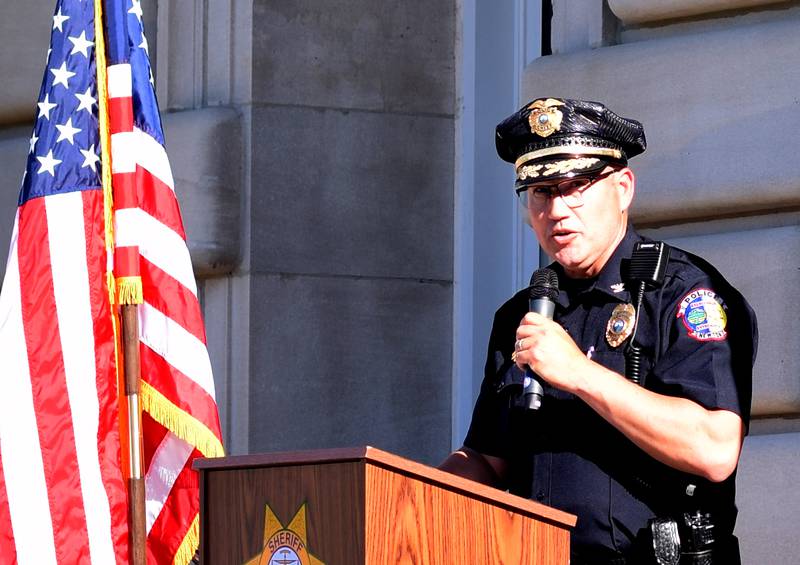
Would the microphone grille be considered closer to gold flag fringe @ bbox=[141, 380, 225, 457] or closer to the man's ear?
the man's ear

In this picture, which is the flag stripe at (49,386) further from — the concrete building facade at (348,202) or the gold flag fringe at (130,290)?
the concrete building facade at (348,202)

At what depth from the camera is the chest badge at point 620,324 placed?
141 inches

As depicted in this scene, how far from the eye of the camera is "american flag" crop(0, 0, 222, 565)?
4746 mm

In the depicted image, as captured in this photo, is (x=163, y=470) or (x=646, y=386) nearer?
(x=646, y=386)

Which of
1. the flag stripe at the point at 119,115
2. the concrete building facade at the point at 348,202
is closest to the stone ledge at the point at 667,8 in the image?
the concrete building facade at the point at 348,202

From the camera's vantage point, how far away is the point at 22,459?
477 cm

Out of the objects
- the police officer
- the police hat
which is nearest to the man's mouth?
the police officer

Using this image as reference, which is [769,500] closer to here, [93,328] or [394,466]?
[93,328]

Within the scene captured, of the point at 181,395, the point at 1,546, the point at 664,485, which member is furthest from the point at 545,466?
the point at 1,546

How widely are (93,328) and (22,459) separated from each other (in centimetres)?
39

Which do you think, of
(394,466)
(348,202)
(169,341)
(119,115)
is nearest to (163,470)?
(169,341)

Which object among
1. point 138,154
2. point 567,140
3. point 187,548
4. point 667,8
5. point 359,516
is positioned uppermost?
point 667,8

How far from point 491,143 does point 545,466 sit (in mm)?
2917

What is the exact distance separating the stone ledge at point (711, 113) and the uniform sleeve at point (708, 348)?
71.0 inches
